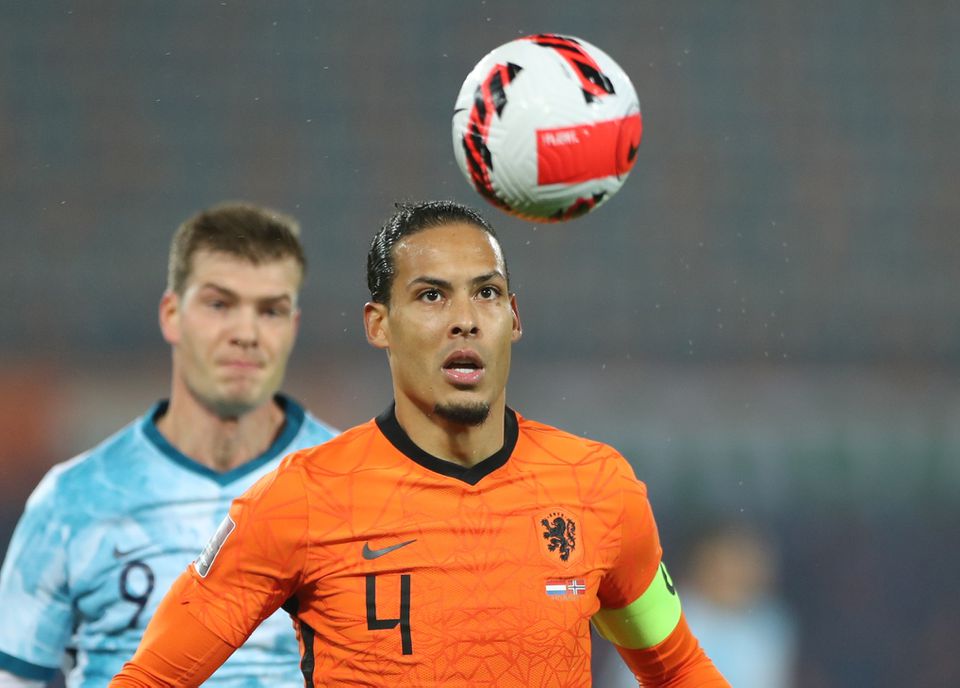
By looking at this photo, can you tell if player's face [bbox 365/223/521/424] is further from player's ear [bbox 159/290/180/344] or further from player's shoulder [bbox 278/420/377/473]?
player's ear [bbox 159/290/180/344]

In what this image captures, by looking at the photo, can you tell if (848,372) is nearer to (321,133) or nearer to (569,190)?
(321,133)

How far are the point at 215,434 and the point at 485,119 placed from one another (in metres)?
1.54

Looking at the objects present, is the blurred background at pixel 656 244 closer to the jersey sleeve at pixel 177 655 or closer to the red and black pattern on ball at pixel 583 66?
the red and black pattern on ball at pixel 583 66

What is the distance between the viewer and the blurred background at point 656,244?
8820 mm

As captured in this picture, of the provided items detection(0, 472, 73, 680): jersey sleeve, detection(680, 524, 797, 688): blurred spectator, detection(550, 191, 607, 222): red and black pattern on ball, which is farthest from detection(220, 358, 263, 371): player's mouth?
detection(680, 524, 797, 688): blurred spectator

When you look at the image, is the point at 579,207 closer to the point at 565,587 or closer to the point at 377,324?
the point at 377,324

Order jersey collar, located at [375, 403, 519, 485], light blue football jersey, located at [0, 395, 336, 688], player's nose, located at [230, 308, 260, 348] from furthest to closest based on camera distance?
player's nose, located at [230, 308, 260, 348]
light blue football jersey, located at [0, 395, 336, 688]
jersey collar, located at [375, 403, 519, 485]

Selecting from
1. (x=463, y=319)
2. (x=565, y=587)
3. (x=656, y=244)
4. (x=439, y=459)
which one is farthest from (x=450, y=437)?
(x=656, y=244)

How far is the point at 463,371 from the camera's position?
3.08 m

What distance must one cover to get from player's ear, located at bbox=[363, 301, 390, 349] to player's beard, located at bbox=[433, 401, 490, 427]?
22 cm

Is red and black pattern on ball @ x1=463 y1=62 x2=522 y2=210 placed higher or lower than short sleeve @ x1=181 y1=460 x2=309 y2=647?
higher

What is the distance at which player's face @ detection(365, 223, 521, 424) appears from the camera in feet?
10.1

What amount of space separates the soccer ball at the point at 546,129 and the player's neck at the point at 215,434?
136cm

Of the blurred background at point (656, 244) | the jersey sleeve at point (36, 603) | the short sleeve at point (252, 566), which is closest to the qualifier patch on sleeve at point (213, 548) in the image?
the short sleeve at point (252, 566)
